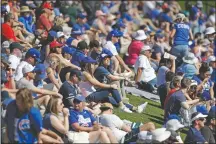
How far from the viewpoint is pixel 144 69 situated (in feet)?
71.3

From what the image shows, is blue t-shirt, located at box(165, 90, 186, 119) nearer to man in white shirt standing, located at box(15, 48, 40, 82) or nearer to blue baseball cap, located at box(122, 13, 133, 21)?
man in white shirt standing, located at box(15, 48, 40, 82)

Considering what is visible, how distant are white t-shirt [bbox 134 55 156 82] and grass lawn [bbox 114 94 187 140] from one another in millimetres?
899

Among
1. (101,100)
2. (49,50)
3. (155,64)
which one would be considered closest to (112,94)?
(101,100)

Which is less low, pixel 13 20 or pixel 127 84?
pixel 13 20

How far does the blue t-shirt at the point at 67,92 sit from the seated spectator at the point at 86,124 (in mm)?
443

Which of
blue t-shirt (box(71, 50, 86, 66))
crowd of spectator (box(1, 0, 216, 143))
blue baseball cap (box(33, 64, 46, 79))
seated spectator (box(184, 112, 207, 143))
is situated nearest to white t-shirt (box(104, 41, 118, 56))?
crowd of spectator (box(1, 0, 216, 143))

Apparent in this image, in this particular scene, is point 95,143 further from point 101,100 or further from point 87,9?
point 87,9

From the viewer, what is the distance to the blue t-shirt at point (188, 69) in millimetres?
22219

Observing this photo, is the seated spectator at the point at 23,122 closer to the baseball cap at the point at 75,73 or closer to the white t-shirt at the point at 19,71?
the baseball cap at the point at 75,73

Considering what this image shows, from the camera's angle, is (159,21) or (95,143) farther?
(159,21)

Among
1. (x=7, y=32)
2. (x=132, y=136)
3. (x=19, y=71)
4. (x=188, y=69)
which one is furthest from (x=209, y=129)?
(x=7, y=32)

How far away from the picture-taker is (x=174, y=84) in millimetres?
18953

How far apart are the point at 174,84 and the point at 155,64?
14.4 feet

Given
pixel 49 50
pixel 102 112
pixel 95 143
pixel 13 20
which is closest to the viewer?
pixel 95 143
